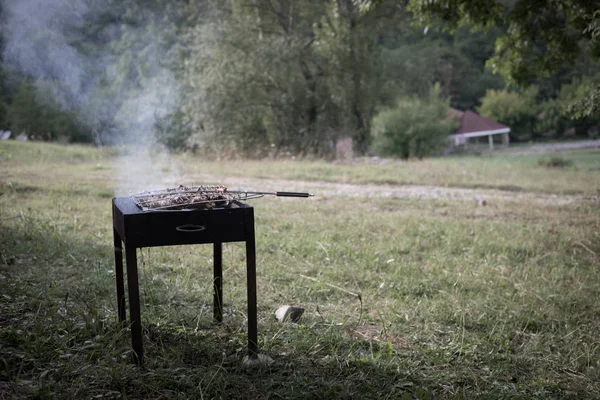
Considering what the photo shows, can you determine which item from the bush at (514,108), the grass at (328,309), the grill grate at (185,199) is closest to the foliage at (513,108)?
the bush at (514,108)

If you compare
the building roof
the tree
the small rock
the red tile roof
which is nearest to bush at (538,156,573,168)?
the tree

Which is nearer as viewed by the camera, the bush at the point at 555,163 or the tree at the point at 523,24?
the tree at the point at 523,24

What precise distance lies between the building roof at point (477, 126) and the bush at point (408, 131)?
1205 cm

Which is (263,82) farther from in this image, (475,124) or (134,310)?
(134,310)

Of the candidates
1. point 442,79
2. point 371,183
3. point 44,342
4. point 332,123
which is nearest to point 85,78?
point 44,342

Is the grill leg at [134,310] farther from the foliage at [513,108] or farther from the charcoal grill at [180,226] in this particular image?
the foliage at [513,108]

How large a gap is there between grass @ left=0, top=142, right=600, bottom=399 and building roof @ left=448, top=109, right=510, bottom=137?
27.3 metres

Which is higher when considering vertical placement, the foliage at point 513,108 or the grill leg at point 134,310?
the foliage at point 513,108

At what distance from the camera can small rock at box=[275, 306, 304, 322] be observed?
402cm

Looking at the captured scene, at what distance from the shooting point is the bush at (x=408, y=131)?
73.3 feet

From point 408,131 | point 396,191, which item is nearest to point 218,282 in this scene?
point 396,191

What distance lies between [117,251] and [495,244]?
439cm

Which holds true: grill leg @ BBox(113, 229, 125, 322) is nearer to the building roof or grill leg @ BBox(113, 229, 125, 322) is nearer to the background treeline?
the background treeline

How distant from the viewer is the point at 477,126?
35094 millimetres
